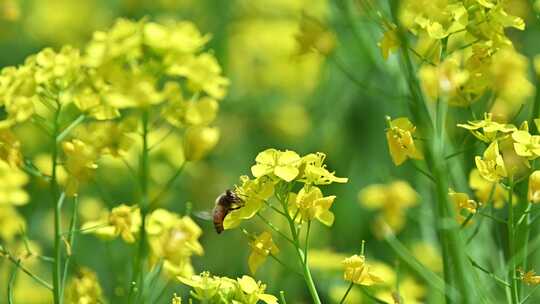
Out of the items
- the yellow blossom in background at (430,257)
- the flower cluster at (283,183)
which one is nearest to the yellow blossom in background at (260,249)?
the flower cluster at (283,183)

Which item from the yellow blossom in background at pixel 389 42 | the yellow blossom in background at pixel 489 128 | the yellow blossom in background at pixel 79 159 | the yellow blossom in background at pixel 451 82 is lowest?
the yellow blossom in background at pixel 489 128

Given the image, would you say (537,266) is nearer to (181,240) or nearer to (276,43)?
(181,240)

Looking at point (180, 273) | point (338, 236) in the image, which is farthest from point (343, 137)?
point (180, 273)

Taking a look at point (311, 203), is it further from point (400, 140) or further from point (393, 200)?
point (393, 200)

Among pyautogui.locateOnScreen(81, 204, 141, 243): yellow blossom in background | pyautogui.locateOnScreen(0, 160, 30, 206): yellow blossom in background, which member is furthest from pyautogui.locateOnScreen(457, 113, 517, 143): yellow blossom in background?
pyautogui.locateOnScreen(0, 160, 30, 206): yellow blossom in background

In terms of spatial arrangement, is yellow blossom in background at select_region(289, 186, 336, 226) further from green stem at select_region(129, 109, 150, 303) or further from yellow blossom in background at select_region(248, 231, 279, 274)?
green stem at select_region(129, 109, 150, 303)

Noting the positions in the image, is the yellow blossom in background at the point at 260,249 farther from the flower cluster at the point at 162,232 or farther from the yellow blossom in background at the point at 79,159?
the yellow blossom in background at the point at 79,159
